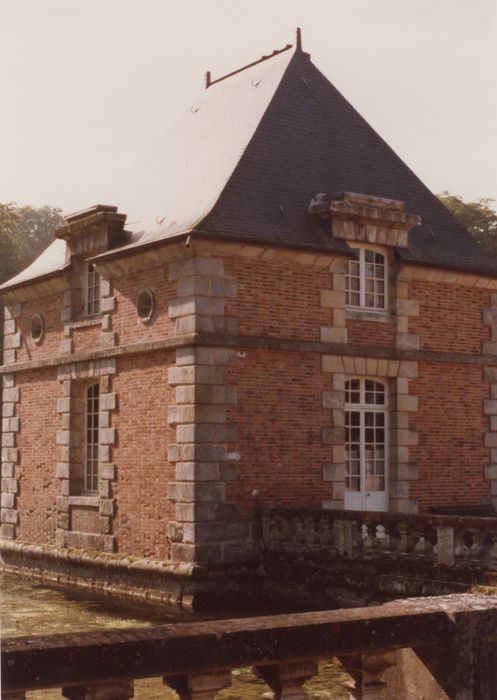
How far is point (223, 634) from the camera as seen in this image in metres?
3.87

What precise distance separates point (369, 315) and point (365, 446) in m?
2.10

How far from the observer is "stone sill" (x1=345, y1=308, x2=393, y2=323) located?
16297 millimetres

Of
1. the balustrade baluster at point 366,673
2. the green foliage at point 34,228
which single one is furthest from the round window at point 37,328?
the green foliage at point 34,228

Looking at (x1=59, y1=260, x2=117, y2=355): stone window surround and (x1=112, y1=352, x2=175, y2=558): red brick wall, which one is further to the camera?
(x1=59, y1=260, x2=117, y2=355): stone window surround

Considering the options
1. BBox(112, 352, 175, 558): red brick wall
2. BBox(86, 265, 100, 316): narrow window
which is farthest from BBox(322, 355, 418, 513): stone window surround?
BBox(86, 265, 100, 316): narrow window

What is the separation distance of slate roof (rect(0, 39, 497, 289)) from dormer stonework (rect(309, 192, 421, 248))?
21 cm

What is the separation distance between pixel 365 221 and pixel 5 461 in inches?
348

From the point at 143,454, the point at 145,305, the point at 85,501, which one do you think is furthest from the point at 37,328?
the point at 143,454

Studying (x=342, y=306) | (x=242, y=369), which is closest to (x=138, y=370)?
(x=242, y=369)

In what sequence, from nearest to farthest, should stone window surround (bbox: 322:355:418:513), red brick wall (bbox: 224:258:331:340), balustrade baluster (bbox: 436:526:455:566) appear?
1. balustrade baluster (bbox: 436:526:455:566)
2. red brick wall (bbox: 224:258:331:340)
3. stone window surround (bbox: 322:355:418:513)

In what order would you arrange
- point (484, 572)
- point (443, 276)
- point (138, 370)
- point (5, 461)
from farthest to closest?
point (5, 461), point (443, 276), point (138, 370), point (484, 572)

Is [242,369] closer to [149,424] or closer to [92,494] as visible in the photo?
[149,424]

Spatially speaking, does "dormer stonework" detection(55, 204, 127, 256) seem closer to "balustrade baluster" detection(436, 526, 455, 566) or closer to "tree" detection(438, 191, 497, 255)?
"balustrade baluster" detection(436, 526, 455, 566)

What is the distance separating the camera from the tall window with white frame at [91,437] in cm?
1780
